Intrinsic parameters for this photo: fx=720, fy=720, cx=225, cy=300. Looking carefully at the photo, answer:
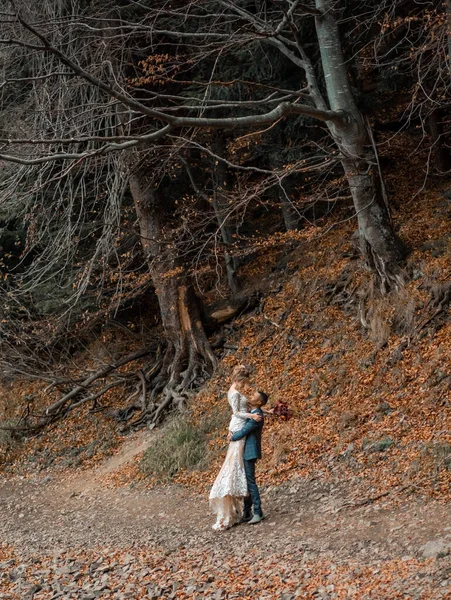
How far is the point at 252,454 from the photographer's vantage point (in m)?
9.03

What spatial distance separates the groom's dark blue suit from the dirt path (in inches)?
11.8

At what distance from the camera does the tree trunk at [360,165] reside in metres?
12.5

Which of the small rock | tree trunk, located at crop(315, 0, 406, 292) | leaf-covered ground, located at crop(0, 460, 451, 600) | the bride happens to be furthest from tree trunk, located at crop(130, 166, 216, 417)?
the small rock

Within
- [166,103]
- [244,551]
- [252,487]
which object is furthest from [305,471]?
[166,103]

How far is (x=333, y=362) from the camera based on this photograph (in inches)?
494

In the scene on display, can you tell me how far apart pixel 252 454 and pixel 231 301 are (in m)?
7.51

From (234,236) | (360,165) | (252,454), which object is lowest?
(252,454)

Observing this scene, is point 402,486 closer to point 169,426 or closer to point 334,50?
point 169,426

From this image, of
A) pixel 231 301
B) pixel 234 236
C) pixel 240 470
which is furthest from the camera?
pixel 231 301

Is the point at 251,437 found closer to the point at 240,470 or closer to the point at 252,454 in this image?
the point at 252,454

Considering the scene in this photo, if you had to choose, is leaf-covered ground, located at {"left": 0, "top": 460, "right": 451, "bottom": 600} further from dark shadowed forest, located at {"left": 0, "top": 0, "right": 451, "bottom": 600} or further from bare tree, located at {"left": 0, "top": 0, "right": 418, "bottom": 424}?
bare tree, located at {"left": 0, "top": 0, "right": 418, "bottom": 424}

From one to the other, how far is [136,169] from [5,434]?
6876mm

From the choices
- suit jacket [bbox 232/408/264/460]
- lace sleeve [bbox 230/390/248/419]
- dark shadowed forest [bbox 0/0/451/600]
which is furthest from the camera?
lace sleeve [bbox 230/390/248/419]

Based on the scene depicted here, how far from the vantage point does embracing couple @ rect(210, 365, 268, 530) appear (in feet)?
29.5
